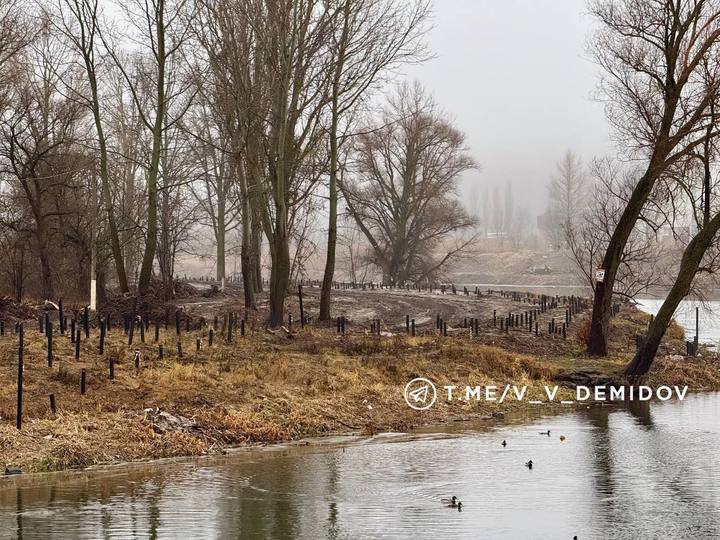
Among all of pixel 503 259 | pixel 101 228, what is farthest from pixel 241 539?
pixel 503 259

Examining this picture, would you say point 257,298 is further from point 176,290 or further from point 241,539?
point 241,539

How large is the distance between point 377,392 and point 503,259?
119m

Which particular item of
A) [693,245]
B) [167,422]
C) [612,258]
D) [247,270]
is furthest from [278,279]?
[167,422]

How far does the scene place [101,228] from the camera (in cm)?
4419

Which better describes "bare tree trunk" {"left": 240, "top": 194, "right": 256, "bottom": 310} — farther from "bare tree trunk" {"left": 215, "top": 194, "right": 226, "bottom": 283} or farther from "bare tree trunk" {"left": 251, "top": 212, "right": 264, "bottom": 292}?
"bare tree trunk" {"left": 215, "top": 194, "right": 226, "bottom": 283}

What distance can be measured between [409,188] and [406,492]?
50.3 metres

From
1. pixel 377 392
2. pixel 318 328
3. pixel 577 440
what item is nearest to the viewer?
pixel 577 440

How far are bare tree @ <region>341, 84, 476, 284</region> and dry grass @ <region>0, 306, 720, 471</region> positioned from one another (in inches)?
1397

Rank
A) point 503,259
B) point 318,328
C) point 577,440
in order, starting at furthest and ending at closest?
point 503,259 < point 318,328 < point 577,440

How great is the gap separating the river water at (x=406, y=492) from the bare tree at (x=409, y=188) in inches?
1783

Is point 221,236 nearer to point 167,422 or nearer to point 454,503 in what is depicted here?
point 167,422

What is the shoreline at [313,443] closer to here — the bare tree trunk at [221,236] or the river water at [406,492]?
the river water at [406,492]

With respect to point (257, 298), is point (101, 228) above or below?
above

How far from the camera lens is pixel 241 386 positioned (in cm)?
1925
